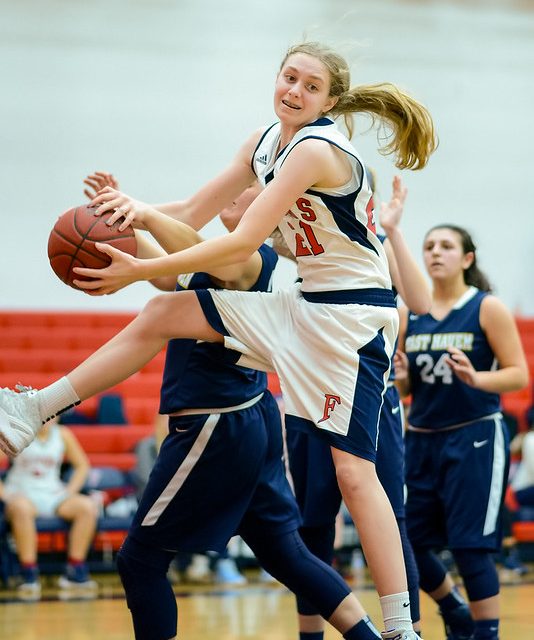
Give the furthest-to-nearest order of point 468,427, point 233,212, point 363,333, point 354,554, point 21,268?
1. point 21,268
2. point 354,554
3. point 468,427
4. point 233,212
5. point 363,333

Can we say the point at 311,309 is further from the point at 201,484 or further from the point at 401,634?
the point at 401,634

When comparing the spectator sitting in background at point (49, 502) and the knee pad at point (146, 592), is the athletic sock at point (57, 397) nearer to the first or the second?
the knee pad at point (146, 592)

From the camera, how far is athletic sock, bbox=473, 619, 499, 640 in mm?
4559

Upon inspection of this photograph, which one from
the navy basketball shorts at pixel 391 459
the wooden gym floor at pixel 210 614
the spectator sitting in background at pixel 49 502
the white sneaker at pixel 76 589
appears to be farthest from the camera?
the spectator sitting in background at pixel 49 502

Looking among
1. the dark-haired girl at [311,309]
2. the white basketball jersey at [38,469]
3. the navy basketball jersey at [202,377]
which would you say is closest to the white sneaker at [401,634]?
the dark-haired girl at [311,309]

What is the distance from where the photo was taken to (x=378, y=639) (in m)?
3.66

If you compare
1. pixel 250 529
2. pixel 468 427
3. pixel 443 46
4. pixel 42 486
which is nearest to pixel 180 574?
pixel 42 486

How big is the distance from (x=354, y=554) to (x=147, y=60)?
6846 mm

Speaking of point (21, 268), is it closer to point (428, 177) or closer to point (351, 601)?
point (428, 177)

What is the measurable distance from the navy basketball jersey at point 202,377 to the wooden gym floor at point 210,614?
2.15 m

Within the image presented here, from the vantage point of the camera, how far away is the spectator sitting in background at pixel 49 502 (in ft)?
23.9

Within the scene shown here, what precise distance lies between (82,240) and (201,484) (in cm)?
95

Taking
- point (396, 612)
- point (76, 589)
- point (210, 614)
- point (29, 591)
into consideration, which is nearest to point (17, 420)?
point (396, 612)

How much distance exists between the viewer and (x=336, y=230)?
332cm
